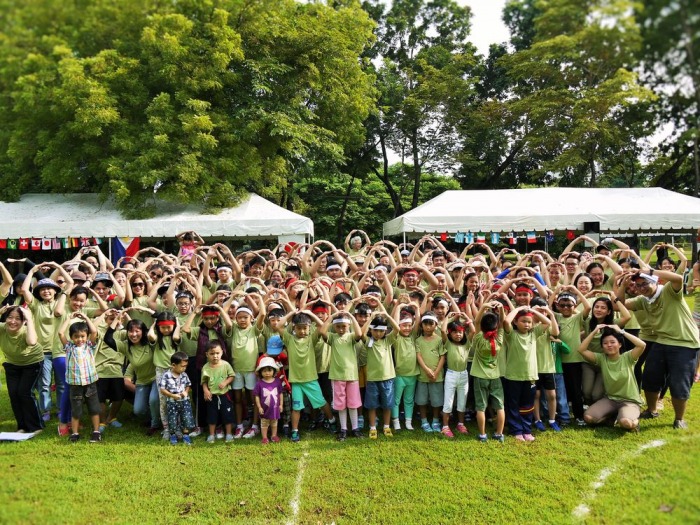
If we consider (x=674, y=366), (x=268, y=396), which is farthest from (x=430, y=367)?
(x=674, y=366)

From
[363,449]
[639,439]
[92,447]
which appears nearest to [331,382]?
[363,449]

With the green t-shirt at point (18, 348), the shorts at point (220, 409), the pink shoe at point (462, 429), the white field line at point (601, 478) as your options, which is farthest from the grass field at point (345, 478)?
the green t-shirt at point (18, 348)

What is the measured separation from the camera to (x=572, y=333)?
5.57 metres

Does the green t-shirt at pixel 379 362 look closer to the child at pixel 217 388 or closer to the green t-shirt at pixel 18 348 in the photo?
the child at pixel 217 388

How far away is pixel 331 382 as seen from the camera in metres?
5.57

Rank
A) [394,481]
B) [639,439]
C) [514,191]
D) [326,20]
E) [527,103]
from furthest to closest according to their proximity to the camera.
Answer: [514,191] < [326,20] < [639,439] < [394,481] < [527,103]

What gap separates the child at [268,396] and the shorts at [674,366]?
414 cm

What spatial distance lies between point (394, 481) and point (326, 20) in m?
13.7

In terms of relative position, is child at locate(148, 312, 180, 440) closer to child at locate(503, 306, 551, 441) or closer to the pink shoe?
the pink shoe

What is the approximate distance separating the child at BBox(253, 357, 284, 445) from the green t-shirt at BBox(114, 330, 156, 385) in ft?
4.35

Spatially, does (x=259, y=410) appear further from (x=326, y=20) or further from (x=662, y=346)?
(x=326, y=20)

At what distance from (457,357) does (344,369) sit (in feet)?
4.23

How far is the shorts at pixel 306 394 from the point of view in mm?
5301

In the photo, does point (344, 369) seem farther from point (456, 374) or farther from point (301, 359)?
point (456, 374)
